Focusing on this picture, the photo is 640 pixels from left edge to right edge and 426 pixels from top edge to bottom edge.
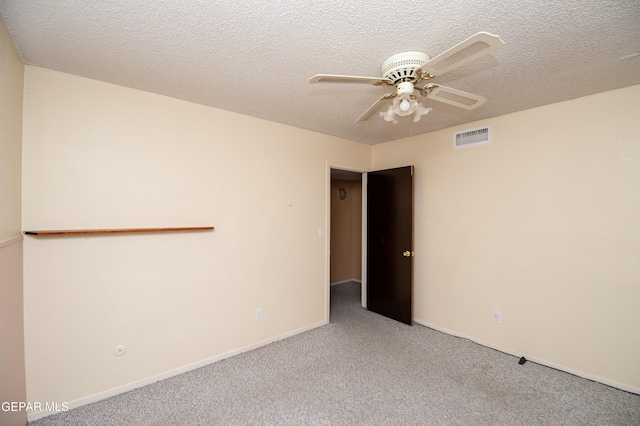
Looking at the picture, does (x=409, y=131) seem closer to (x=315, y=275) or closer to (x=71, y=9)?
(x=315, y=275)

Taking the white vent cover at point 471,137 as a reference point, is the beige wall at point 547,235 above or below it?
below

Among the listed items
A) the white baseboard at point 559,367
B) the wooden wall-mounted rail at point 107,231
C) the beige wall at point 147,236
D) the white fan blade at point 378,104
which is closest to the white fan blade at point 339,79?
the white fan blade at point 378,104

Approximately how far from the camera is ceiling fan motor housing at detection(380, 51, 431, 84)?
1.45 m

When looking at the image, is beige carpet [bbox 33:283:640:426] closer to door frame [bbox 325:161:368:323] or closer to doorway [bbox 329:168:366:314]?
door frame [bbox 325:161:368:323]

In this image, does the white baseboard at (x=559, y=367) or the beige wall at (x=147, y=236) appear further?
the white baseboard at (x=559, y=367)

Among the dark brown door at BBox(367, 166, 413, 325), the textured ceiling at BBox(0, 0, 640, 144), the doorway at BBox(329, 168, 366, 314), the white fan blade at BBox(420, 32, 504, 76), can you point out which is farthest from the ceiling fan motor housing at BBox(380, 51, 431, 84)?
the doorway at BBox(329, 168, 366, 314)

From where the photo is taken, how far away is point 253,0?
1.16m

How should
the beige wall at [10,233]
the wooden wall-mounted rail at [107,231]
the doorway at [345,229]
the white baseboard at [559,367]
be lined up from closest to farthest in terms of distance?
the beige wall at [10,233], the wooden wall-mounted rail at [107,231], the white baseboard at [559,367], the doorway at [345,229]

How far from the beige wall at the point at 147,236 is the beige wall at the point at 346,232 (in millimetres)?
2283

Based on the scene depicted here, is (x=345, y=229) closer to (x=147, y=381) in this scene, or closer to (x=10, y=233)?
(x=147, y=381)

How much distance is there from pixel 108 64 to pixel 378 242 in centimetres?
318

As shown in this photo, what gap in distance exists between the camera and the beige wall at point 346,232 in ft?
17.3

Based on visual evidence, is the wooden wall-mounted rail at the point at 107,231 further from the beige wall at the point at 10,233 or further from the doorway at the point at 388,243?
the doorway at the point at 388,243

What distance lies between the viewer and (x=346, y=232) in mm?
5453
